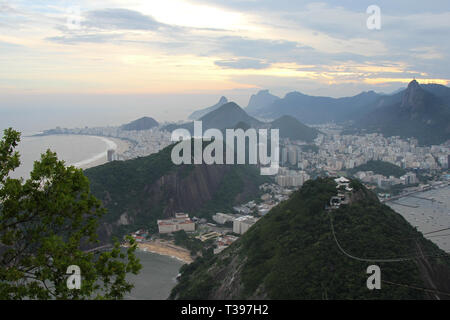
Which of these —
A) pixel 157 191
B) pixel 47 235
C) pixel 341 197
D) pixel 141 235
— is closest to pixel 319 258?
pixel 341 197

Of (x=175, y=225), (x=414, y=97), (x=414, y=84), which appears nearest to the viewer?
(x=175, y=225)

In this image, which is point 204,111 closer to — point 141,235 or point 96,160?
point 96,160

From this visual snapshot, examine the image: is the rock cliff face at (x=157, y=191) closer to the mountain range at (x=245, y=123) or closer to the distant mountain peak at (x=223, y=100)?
the mountain range at (x=245, y=123)

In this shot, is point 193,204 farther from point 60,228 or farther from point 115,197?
point 60,228

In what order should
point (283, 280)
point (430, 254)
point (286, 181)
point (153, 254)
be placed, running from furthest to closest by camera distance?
point (286, 181) < point (153, 254) < point (430, 254) < point (283, 280)

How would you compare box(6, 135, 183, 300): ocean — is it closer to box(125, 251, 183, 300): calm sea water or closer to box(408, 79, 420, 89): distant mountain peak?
box(125, 251, 183, 300): calm sea water

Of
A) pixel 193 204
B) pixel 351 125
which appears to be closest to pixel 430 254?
pixel 193 204

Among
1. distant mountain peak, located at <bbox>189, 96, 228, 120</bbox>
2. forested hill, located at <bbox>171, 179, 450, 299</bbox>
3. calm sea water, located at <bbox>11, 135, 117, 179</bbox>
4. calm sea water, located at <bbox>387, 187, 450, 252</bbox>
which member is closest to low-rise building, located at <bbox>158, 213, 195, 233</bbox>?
forested hill, located at <bbox>171, 179, 450, 299</bbox>
